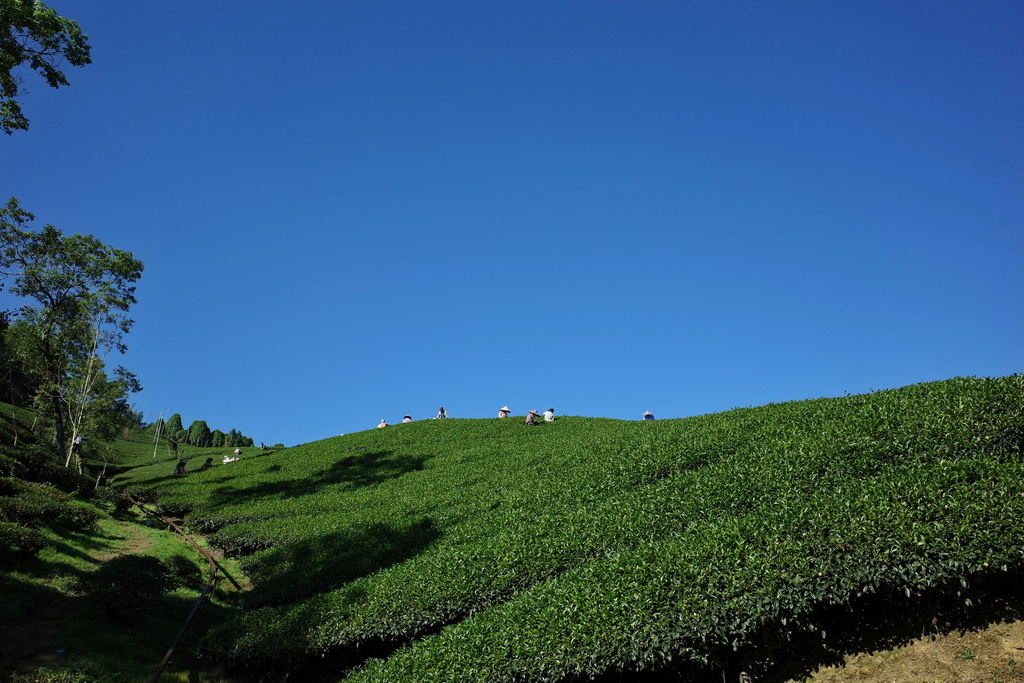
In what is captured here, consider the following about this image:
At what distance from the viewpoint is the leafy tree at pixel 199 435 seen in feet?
349

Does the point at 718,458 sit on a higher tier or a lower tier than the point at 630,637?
higher

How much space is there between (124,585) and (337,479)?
56.0ft

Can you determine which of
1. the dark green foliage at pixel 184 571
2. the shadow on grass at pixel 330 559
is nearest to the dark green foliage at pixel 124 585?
the shadow on grass at pixel 330 559

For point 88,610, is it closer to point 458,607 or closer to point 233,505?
point 458,607

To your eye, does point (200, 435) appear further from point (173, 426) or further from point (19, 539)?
point (19, 539)

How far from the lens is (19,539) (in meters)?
15.5

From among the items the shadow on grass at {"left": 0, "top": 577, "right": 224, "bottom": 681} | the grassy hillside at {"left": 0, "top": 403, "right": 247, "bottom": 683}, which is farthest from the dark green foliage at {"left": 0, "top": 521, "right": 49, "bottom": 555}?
the shadow on grass at {"left": 0, "top": 577, "right": 224, "bottom": 681}

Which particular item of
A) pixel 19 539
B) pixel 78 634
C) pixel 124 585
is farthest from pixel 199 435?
pixel 78 634

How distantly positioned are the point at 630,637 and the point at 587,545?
13.3 feet

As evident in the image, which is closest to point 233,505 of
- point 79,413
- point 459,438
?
point 459,438

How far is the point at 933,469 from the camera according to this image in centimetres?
1215

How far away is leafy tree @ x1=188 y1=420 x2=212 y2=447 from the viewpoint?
10625 centimetres

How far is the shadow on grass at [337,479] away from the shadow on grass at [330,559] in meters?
8.78

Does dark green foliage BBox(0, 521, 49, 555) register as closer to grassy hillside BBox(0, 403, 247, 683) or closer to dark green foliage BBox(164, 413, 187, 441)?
grassy hillside BBox(0, 403, 247, 683)
